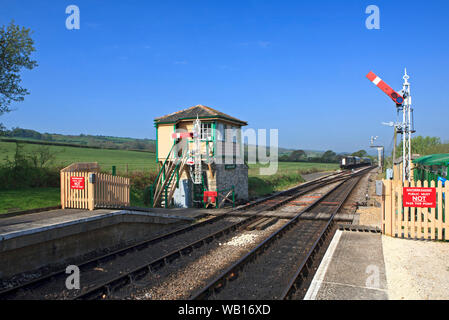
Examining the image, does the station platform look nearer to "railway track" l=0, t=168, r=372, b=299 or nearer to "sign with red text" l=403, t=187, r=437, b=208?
"railway track" l=0, t=168, r=372, b=299

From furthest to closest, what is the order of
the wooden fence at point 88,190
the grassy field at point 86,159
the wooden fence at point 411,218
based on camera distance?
the grassy field at point 86,159
the wooden fence at point 88,190
the wooden fence at point 411,218

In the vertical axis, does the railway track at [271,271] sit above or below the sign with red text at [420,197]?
below

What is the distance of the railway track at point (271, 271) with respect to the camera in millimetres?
6027

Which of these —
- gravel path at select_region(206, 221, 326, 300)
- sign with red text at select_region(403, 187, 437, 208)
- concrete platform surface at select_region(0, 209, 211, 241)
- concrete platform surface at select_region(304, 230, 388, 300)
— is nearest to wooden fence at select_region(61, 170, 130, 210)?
concrete platform surface at select_region(0, 209, 211, 241)

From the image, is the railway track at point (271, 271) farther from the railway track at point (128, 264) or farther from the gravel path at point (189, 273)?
the railway track at point (128, 264)

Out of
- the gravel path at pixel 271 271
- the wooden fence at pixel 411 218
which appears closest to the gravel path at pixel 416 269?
the wooden fence at pixel 411 218

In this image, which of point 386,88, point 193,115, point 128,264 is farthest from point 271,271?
point 193,115

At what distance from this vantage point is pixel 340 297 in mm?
5324

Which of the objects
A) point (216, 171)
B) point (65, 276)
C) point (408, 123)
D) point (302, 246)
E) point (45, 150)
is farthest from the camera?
point (45, 150)

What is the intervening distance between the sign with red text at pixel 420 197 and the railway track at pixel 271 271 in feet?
9.18

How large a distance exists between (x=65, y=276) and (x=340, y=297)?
597 cm

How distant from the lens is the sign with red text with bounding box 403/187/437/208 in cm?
880
